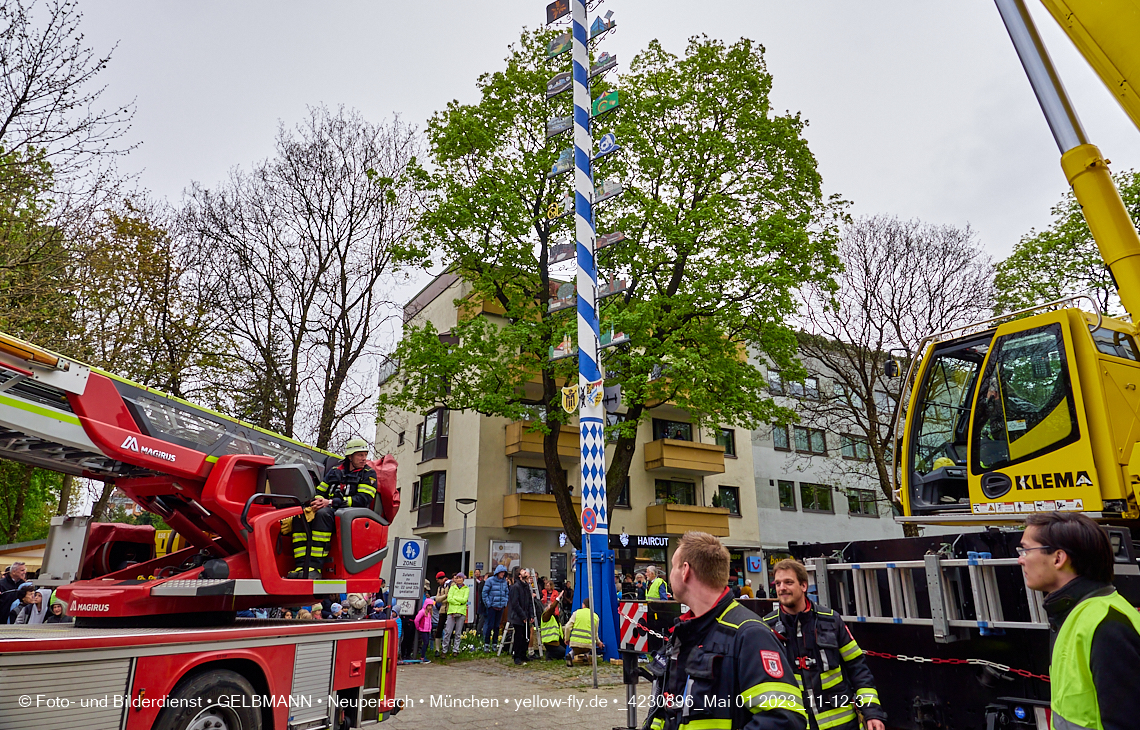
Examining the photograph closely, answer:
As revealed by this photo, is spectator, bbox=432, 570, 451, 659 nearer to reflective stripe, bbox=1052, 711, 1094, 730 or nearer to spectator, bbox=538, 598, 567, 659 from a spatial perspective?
spectator, bbox=538, 598, 567, 659

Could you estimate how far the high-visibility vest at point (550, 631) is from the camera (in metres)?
15.3

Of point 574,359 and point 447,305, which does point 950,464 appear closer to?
point 574,359

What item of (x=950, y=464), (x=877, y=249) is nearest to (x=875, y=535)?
(x=877, y=249)

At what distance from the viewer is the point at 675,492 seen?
33625 mm

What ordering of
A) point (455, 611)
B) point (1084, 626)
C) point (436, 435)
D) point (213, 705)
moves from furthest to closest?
point (436, 435)
point (455, 611)
point (213, 705)
point (1084, 626)

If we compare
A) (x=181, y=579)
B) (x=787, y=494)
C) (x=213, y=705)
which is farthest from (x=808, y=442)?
(x=213, y=705)

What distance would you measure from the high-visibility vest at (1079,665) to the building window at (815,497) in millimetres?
36714

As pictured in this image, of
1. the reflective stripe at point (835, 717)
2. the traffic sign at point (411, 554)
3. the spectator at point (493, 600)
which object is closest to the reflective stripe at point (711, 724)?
the reflective stripe at point (835, 717)

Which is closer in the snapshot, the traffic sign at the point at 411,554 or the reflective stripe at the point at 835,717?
the reflective stripe at the point at 835,717

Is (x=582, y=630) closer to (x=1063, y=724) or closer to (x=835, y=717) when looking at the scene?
(x=835, y=717)

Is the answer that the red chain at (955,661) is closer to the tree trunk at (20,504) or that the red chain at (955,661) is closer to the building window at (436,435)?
the tree trunk at (20,504)

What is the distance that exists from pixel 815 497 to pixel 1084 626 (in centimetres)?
3750

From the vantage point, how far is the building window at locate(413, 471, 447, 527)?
102ft

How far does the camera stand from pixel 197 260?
1891 centimetres
